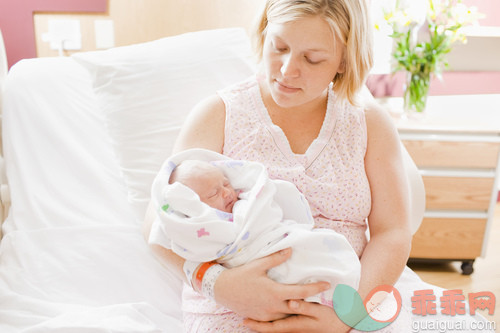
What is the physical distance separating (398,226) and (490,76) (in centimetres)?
222

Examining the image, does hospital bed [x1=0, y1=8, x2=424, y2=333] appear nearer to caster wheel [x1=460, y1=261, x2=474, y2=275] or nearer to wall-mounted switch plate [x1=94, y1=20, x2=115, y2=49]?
wall-mounted switch plate [x1=94, y1=20, x2=115, y2=49]

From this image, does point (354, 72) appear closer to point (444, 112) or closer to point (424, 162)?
point (424, 162)

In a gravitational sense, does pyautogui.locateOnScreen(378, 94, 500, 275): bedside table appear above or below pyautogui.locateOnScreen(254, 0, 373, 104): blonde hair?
below

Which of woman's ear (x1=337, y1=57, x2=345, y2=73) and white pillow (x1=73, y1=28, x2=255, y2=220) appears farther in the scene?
white pillow (x1=73, y1=28, x2=255, y2=220)

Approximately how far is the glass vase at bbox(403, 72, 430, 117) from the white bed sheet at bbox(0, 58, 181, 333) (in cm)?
159

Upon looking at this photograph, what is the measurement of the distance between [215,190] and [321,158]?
1.09 feet

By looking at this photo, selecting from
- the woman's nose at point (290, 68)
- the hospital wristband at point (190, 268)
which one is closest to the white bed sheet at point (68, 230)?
the hospital wristband at point (190, 268)

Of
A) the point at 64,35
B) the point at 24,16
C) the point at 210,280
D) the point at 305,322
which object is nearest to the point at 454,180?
the point at 305,322

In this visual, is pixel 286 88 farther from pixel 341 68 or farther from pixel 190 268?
pixel 190 268

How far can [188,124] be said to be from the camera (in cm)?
130

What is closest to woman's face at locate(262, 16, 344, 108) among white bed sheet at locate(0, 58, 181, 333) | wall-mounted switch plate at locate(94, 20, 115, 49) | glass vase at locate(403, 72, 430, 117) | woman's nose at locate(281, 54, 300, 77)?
woman's nose at locate(281, 54, 300, 77)

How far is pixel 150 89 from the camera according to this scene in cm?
160

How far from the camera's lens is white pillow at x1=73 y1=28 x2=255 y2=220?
1.52m

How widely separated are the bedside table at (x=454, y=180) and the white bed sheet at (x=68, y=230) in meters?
1.41
